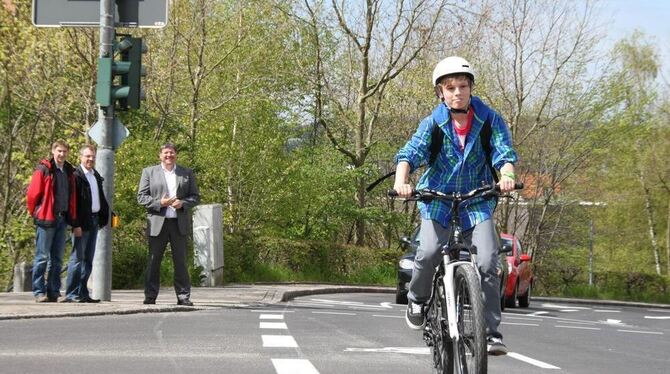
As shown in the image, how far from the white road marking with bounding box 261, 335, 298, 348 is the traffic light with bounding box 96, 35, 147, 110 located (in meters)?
4.69

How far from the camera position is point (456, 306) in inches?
258

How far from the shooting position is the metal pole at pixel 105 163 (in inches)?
580

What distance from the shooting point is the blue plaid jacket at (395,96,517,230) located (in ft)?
23.4

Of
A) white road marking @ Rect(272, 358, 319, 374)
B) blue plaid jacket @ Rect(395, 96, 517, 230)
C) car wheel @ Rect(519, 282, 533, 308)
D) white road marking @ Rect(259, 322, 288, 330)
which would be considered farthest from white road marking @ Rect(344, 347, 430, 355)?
car wheel @ Rect(519, 282, 533, 308)

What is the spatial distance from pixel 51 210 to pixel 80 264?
2.53 feet

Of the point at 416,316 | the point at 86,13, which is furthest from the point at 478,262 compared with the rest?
the point at 86,13

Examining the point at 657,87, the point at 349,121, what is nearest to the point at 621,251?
the point at 657,87

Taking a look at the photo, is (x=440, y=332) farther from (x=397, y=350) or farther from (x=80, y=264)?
(x=80, y=264)

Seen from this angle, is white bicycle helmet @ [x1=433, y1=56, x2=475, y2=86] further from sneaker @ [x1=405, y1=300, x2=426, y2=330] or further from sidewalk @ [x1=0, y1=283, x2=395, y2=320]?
sidewalk @ [x1=0, y1=283, x2=395, y2=320]

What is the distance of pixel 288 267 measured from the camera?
98.4ft

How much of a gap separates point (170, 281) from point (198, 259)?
3.42 ft

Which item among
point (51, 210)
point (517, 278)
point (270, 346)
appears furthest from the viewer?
point (517, 278)

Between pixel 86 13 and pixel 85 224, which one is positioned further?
pixel 86 13

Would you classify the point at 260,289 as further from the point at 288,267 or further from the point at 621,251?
the point at 621,251
